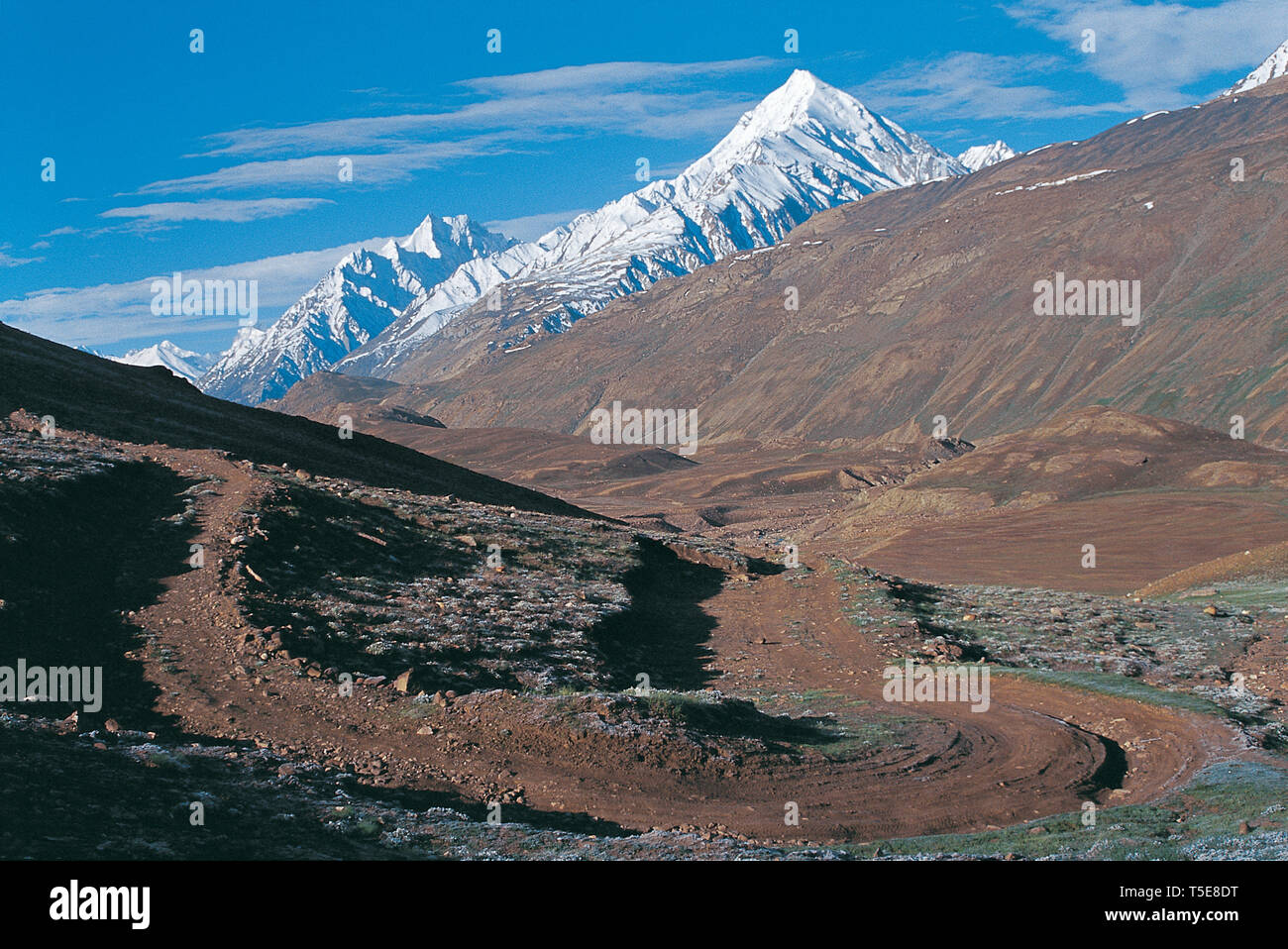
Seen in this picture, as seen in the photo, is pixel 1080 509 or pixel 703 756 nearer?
pixel 703 756

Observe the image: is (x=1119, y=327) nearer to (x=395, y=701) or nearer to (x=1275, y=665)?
(x=1275, y=665)

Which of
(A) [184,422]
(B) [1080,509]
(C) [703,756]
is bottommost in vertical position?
(C) [703,756]

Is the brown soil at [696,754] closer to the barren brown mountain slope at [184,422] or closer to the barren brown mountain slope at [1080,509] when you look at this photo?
the barren brown mountain slope at [184,422]

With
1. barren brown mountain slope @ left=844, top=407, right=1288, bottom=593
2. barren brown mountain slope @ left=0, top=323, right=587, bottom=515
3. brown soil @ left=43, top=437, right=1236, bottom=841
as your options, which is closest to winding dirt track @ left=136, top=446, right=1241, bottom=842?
brown soil @ left=43, top=437, right=1236, bottom=841

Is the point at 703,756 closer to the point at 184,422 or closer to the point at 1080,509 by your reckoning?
the point at 184,422

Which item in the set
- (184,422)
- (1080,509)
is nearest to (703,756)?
(184,422)

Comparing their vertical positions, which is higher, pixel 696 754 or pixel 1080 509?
pixel 1080 509

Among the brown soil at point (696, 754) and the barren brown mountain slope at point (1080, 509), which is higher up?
the barren brown mountain slope at point (1080, 509)

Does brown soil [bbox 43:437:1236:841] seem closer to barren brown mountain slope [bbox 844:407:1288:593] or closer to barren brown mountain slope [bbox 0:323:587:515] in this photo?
barren brown mountain slope [bbox 0:323:587:515]

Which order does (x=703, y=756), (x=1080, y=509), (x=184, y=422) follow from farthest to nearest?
(x=1080, y=509)
(x=184, y=422)
(x=703, y=756)

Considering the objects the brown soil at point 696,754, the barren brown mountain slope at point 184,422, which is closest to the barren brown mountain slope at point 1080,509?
the barren brown mountain slope at point 184,422
